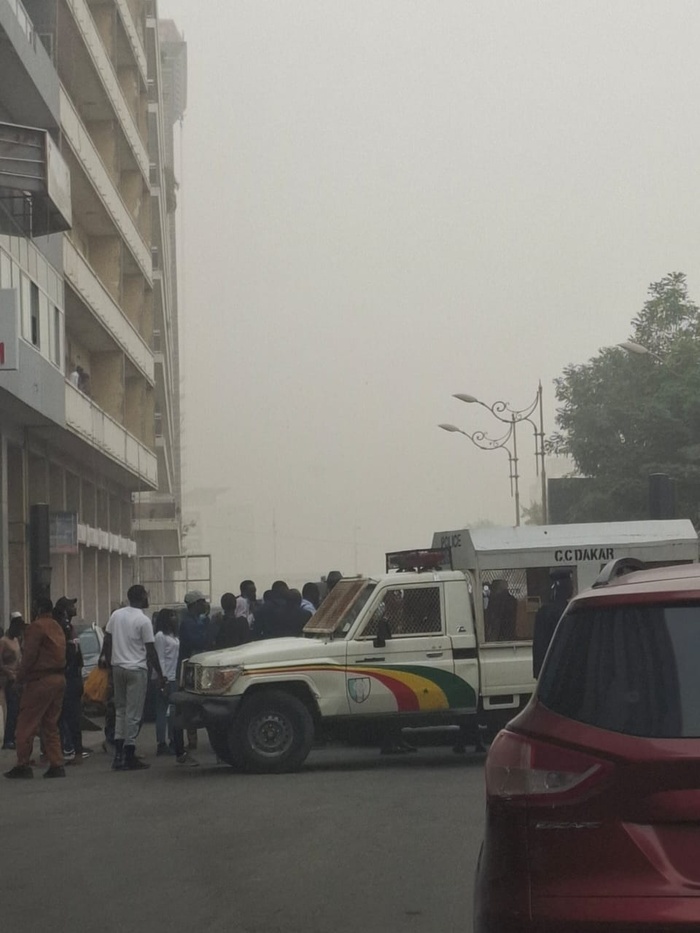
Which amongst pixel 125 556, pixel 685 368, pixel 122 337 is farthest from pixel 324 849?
pixel 685 368

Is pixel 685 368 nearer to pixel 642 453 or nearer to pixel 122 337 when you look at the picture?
pixel 642 453

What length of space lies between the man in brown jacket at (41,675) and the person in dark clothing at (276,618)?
12.7 ft

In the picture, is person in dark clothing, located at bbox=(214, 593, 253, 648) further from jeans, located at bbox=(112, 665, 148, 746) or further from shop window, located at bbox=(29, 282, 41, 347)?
shop window, located at bbox=(29, 282, 41, 347)

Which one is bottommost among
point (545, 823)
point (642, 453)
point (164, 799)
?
point (164, 799)

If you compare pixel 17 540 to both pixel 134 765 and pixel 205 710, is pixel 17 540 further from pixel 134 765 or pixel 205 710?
pixel 205 710

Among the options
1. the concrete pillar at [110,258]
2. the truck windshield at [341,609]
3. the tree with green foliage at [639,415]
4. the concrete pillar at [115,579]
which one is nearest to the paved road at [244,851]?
the truck windshield at [341,609]

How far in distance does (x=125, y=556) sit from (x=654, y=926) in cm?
5078

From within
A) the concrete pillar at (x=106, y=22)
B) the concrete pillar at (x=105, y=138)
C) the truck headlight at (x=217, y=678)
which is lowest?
the truck headlight at (x=217, y=678)

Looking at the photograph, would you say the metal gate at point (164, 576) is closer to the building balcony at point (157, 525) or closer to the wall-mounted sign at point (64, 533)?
the building balcony at point (157, 525)

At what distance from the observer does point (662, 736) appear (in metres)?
4.11

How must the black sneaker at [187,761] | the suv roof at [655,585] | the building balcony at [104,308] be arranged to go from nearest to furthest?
the suv roof at [655,585], the black sneaker at [187,761], the building balcony at [104,308]

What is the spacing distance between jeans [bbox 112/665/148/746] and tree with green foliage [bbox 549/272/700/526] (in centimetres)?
4180

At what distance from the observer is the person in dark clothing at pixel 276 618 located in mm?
18641

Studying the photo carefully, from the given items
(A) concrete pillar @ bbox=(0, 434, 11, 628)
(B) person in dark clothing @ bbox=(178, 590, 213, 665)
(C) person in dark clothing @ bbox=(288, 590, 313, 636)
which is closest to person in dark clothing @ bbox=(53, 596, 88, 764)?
(B) person in dark clothing @ bbox=(178, 590, 213, 665)
